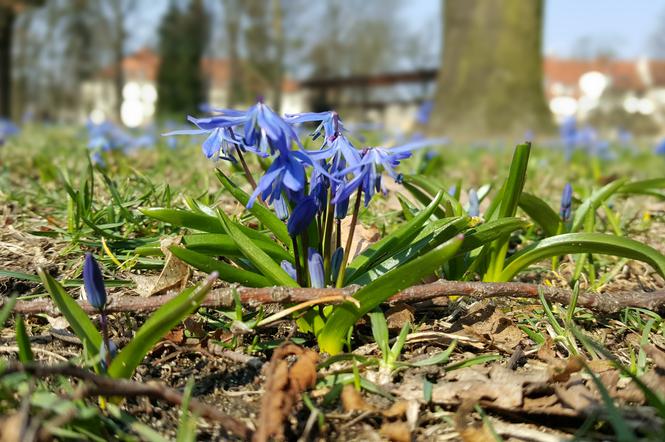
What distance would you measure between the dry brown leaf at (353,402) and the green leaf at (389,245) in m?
0.35

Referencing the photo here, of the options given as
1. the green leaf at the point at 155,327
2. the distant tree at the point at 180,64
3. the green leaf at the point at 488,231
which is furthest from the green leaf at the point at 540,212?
the distant tree at the point at 180,64

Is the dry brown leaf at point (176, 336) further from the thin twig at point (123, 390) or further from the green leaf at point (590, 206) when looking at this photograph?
the green leaf at point (590, 206)

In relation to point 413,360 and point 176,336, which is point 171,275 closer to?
point 176,336

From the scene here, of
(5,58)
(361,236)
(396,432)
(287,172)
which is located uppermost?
(5,58)

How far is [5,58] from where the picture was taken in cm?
1622

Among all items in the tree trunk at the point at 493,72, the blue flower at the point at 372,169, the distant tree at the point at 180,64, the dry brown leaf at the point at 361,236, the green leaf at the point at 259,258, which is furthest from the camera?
the distant tree at the point at 180,64

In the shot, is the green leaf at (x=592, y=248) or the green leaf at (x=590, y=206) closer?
the green leaf at (x=592, y=248)

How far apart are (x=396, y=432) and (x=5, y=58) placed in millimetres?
17660

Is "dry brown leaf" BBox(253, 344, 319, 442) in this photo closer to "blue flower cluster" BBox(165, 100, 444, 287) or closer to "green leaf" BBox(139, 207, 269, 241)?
"blue flower cluster" BBox(165, 100, 444, 287)

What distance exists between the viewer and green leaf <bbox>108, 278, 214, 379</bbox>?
4.34 ft

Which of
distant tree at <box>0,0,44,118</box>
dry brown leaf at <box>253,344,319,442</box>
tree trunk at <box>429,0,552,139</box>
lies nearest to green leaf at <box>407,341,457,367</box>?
dry brown leaf at <box>253,344,319,442</box>

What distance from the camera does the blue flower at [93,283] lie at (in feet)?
4.58

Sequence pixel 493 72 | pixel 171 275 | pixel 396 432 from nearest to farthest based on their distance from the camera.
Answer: pixel 396 432 < pixel 171 275 < pixel 493 72

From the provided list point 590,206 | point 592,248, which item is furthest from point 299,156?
point 590,206
